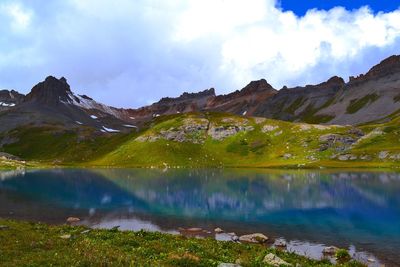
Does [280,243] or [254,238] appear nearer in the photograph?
[280,243]

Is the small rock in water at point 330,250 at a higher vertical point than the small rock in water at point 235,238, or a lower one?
lower

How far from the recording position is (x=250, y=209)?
77.2m

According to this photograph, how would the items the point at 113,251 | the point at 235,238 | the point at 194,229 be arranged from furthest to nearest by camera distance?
the point at 194,229 < the point at 235,238 < the point at 113,251

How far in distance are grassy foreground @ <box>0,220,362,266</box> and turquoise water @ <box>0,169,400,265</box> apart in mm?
13859

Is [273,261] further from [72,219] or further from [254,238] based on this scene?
[72,219]

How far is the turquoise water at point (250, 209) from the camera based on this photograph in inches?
2094

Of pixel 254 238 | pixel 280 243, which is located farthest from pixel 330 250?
pixel 254 238

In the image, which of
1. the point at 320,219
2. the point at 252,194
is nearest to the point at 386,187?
the point at 252,194

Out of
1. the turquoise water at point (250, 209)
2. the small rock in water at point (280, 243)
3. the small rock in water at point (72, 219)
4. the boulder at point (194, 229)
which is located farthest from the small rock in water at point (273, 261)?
the small rock in water at point (72, 219)

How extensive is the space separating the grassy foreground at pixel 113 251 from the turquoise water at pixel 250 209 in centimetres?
1386

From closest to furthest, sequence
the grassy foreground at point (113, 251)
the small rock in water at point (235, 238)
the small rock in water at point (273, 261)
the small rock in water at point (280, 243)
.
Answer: the grassy foreground at point (113, 251), the small rock in water at point (273, 261), the small rock in water at point (280, 243), the small rock in water at point (235, 238)

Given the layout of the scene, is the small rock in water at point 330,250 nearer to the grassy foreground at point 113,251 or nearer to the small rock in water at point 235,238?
the grassy foreground at point 113,251

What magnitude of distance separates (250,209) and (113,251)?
50070 millimetres

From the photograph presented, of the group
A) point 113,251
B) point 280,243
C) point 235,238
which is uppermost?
point 113,251
